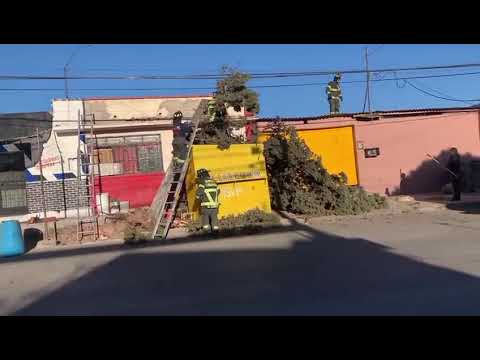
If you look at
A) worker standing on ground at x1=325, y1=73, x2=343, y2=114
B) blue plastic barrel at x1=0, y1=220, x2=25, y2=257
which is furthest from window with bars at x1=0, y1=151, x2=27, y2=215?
worker standing on ground at x1=325, y1=73, x2=343, y2=114

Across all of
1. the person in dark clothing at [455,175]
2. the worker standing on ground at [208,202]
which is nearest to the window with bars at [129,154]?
the worker standing on ground at [208,202]

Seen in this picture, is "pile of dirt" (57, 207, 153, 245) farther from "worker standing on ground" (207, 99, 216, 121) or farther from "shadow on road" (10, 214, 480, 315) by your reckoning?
"shadow on road" (10, 214, 480, 315)

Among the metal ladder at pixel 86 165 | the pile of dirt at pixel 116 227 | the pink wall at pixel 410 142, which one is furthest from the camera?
the pink wall at pixel 410 142

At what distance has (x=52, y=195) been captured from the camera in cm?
1719

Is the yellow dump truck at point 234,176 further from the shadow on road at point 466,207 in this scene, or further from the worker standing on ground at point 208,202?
the shadow on road at point 466,207

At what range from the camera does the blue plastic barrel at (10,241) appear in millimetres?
11797

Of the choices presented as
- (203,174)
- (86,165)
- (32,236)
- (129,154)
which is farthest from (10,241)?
(129,154)

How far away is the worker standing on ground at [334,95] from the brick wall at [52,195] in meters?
10.6

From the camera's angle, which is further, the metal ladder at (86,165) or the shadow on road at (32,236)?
the metal ladder at (86,165)

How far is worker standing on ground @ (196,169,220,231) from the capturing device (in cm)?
1272
